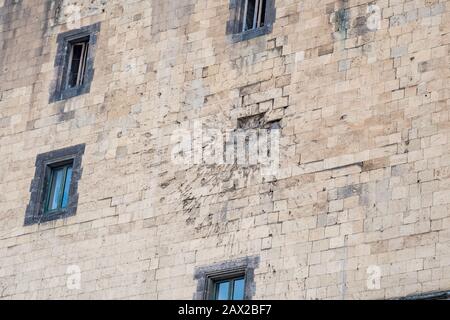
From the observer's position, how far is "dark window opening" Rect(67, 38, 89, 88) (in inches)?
1340

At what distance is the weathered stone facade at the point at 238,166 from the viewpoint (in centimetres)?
2914

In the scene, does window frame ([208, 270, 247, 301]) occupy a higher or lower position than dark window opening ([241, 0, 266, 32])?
lower

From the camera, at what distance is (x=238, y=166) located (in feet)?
102

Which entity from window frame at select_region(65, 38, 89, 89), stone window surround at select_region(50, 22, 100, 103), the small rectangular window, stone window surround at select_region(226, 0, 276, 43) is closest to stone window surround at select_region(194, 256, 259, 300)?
the small rectangular window

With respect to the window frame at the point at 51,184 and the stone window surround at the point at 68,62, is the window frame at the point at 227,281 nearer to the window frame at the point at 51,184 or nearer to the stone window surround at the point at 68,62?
the window frame at the point at 51,184

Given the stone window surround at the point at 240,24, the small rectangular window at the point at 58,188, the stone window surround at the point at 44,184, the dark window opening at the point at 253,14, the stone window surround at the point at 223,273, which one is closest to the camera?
the stone window surround at the point at 223,273

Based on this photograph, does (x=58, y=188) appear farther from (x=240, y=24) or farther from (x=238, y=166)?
(x=240, y=24)

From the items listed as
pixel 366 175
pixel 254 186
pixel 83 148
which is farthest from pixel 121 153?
pixel 366 175

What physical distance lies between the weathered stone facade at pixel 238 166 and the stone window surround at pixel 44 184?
0.15 meters

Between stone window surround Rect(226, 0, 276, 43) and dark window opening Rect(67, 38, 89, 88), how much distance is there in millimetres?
3257

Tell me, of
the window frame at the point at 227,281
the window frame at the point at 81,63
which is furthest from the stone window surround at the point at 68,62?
the window frame at the point at 227,281

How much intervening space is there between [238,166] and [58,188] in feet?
12.5

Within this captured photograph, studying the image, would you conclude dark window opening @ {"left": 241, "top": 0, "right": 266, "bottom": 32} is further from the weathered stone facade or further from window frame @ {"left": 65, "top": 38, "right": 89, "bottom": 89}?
window frame @ {"left": 65, "top": 38, "right": 89, "bottom": 89}

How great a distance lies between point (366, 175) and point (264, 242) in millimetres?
2028
